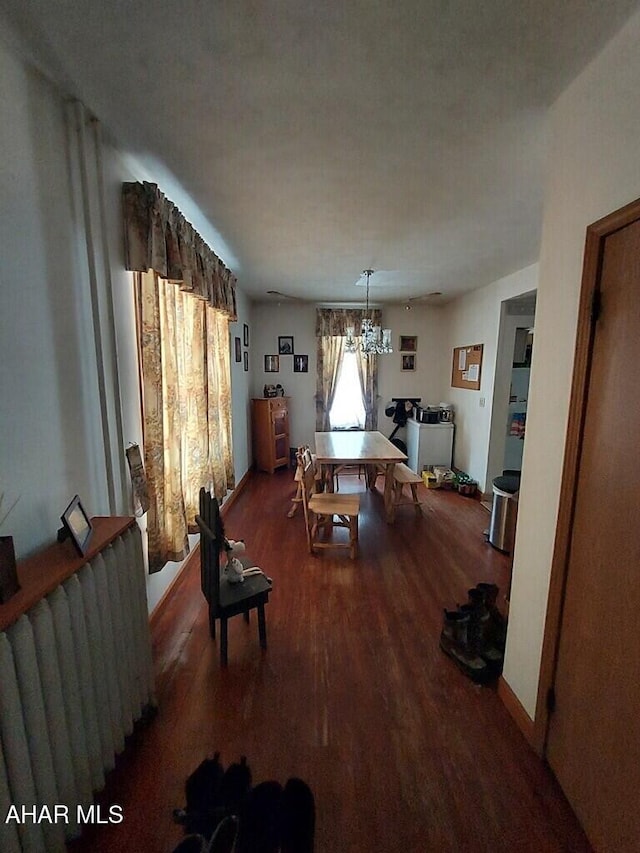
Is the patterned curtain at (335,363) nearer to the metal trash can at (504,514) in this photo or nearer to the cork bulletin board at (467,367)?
the cork bulletin board at (467,367)

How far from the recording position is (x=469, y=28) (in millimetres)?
1036

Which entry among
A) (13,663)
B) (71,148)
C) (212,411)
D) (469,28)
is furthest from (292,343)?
(13,663)

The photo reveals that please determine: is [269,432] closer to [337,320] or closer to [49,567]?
[337,320]

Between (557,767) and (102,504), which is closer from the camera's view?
(557,767)

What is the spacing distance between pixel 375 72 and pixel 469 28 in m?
0.30

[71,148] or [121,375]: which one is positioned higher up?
[71,148]

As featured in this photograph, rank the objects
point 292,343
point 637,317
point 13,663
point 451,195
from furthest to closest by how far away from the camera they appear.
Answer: point 292,343 → point 451,195 → point 637,317 → point 13,663

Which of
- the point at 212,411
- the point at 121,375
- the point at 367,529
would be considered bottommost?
the point at 367,529

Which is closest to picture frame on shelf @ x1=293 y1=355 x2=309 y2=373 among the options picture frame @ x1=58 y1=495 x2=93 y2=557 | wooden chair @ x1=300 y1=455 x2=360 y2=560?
wooden chair @ x1=300 y1=455 x2=360 y2=560

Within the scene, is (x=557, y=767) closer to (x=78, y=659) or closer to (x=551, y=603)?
(x=551, y=603)

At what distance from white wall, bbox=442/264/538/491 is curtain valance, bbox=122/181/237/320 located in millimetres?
3002

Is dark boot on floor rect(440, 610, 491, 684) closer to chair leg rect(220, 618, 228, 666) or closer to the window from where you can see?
chair leg rect(220, 618, 228, 666)

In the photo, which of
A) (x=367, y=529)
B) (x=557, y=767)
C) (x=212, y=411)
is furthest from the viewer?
(x=367, y=529)

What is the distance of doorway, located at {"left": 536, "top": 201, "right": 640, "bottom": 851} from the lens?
38.9 inches
